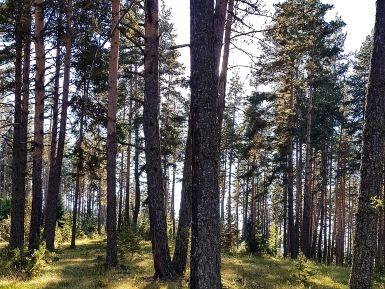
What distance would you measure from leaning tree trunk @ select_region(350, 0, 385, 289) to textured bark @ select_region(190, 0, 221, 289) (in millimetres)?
3374

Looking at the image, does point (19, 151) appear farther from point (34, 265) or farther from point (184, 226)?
point (184, 226)

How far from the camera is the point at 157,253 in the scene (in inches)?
418

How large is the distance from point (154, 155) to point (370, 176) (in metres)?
5.31

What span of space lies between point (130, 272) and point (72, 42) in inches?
422

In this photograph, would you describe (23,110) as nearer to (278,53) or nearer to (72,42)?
(72,42)

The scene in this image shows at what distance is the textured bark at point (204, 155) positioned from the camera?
609cm

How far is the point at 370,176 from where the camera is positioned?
314 inches

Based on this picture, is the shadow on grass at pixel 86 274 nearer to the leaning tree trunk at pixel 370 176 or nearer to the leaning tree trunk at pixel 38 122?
the leaning tree trunk at pixel 38 122

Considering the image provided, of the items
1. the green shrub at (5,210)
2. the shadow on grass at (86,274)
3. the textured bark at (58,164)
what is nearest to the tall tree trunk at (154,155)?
the shadow on grass at (86,274)

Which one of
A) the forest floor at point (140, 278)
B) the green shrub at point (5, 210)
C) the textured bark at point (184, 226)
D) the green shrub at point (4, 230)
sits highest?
the textured bark at point (184, 226)

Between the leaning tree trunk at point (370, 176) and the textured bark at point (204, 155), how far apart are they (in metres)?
3.37

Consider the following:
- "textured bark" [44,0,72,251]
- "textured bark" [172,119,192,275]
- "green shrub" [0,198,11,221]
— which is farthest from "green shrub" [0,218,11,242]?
"textured bark" [172,119,192,275]

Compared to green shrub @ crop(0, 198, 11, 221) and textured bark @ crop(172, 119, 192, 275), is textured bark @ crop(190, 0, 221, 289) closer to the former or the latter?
textured bark @ crop(172, 119, 192, 275)

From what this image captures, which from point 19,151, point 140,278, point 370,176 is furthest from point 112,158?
point 370,176
